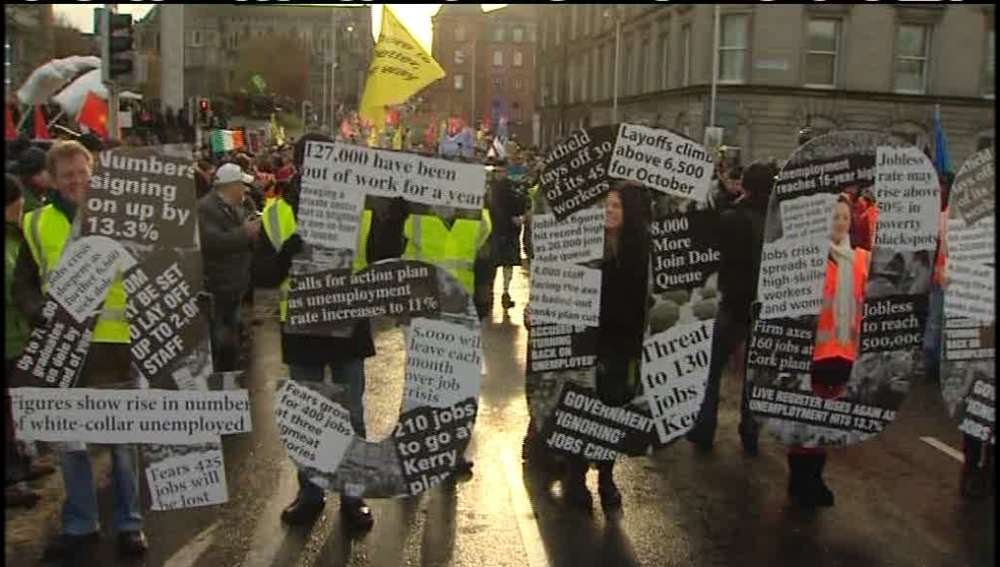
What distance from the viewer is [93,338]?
16.1 ft

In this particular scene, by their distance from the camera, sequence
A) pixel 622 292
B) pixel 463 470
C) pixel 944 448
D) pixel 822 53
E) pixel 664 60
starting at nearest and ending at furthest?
pixel 622 292, pixel 463 470, pixel 944 448, pixel 822 53, pixel 664 60

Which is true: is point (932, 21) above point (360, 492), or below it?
above

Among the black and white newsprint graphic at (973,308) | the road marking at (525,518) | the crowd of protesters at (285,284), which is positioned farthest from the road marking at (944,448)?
the road marking at (525,518)

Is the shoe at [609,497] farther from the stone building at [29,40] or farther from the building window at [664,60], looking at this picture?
the building window at [664,60]

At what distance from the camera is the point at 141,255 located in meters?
4.87

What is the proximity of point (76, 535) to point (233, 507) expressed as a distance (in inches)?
34.4

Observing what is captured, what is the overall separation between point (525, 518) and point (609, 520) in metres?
0.44

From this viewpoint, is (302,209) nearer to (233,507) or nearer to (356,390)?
(356,390)

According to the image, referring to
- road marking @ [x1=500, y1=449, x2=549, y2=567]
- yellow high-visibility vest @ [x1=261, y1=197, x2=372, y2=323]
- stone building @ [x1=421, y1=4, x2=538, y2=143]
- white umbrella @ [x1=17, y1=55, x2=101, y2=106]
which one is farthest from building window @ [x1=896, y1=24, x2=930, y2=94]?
stone building @ [x1=421, y1=4, x2=538, y2=143]

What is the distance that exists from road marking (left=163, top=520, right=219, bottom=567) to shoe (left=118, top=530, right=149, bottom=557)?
0.15 metres

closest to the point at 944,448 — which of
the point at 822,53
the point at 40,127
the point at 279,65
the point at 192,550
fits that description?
the point at 192,550

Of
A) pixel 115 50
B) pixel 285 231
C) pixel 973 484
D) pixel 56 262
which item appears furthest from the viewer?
pixel 115 50

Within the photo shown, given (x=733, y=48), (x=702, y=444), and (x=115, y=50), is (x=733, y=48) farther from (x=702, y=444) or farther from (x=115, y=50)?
(x=702, y=444)

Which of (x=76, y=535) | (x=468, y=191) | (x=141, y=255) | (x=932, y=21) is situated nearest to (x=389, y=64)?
(x=468, y=191)
